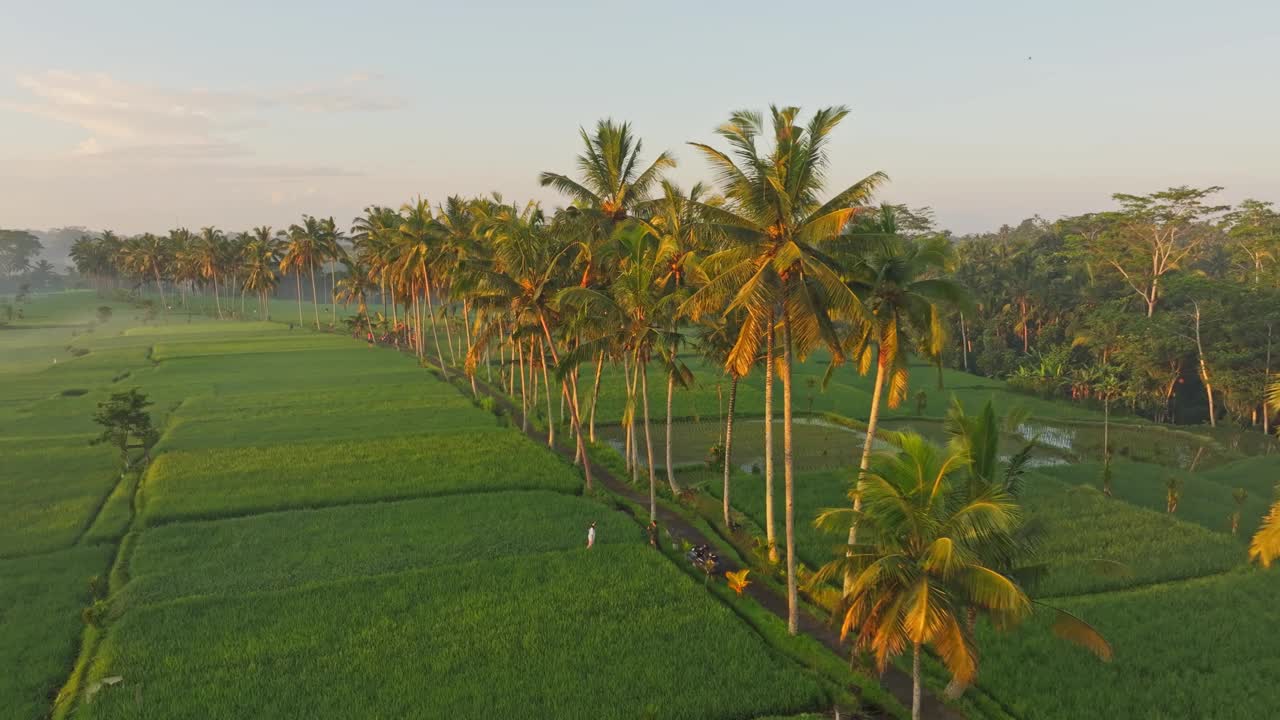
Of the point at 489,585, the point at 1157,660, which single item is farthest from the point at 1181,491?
the point at 489,585

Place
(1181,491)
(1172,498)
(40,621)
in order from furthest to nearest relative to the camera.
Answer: (1181,491)
(1172,498)
(40,621)

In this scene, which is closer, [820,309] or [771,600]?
[820,309]

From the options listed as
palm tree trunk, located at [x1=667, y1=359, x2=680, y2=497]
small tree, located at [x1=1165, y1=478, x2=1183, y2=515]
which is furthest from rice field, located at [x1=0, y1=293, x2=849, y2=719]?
small tree, located at [x1=1165, y1=478, x2=1183, y2=515]

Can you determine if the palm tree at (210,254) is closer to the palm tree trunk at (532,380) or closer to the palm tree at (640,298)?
the palm tree trunk at (532,380)

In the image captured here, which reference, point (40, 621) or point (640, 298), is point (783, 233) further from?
point (40, 621)

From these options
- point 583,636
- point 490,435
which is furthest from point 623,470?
point 583,636

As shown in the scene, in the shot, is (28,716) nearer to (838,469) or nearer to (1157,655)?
(1157,655)

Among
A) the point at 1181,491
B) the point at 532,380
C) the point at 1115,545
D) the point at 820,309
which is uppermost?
the point at 820,309

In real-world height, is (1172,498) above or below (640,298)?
below
